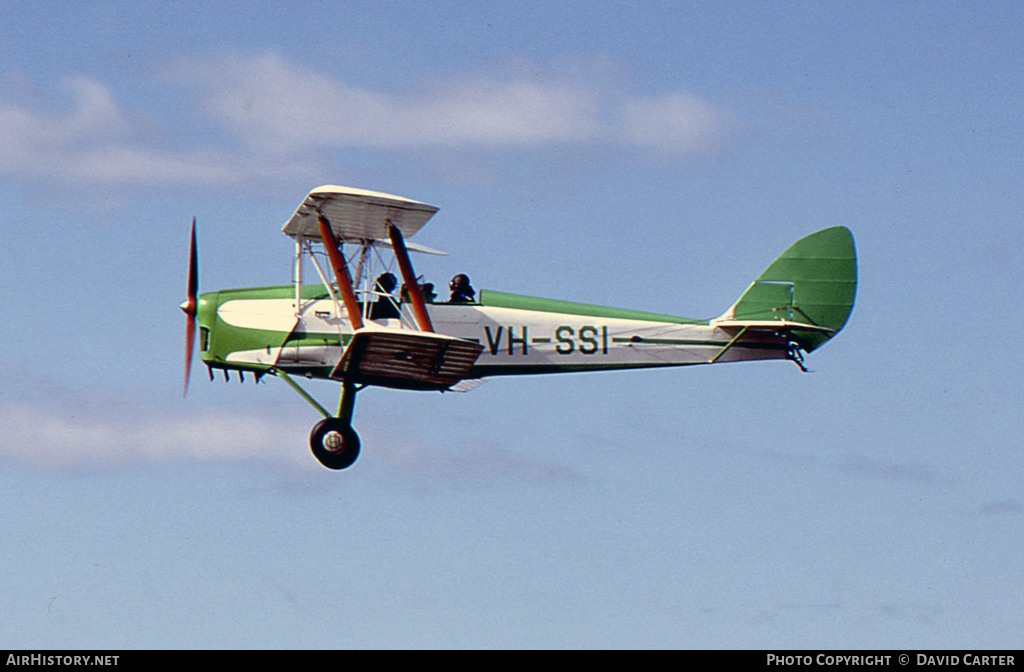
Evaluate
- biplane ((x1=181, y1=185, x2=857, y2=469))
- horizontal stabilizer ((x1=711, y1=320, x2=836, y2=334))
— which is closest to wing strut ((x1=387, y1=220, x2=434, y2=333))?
biplane ((x1=181, y1=185, x2=857, y2=469))

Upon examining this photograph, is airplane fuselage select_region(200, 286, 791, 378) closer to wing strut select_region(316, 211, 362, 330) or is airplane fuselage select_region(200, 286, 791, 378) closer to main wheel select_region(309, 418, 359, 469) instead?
wing strut select_region(316, 211, 362, 330)

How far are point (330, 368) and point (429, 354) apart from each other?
1678 millimetres

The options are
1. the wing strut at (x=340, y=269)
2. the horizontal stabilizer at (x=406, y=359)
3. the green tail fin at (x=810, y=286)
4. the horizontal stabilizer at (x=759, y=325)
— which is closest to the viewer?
the horizontal stabilizer at (x=406, y=359)

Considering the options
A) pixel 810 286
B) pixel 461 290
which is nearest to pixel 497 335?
pixel 461 290

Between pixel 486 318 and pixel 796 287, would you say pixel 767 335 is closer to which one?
pixel 796 287

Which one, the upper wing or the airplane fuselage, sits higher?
the upper wing

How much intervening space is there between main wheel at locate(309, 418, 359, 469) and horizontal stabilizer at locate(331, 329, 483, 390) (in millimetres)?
772

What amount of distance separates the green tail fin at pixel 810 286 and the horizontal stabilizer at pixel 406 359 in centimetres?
458

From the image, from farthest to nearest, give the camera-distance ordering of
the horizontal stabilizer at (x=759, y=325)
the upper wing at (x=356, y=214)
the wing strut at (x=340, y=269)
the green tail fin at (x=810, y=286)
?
the green tail fin at (x=810, y=286)
the horizontal stabilizer at (x=759, y=325)
the wing strut at (x=340, y=269)
the upper wing at (x=356, y=214)

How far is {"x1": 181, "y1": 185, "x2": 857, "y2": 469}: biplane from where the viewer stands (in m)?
21.1

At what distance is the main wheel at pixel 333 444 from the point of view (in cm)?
2172

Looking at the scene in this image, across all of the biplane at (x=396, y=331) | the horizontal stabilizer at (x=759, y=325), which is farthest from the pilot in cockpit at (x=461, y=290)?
the horizontal stabilizer at (x=759, y=325)

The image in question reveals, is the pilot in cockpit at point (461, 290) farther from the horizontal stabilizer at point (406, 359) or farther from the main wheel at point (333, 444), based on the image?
the main wheel at point (333, 444)
